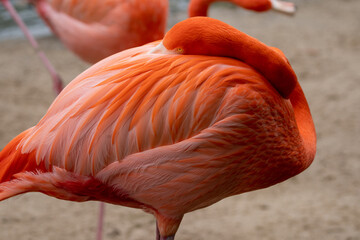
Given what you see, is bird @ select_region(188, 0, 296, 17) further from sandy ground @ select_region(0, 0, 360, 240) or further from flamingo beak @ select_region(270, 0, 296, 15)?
sandy ground @ select_region(0, 0, 360, 240)

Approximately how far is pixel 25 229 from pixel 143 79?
5.75ft

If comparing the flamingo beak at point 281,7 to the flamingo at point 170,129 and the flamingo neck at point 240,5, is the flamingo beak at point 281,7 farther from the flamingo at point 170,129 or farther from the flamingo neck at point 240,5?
the flamingo at point 170,129

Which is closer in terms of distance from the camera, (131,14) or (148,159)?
(148,159)

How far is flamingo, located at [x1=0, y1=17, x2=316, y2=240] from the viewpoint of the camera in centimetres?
183

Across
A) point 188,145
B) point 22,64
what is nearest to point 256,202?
point 188,145

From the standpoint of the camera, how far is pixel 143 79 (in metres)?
1.90

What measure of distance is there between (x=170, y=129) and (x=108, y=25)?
180cm

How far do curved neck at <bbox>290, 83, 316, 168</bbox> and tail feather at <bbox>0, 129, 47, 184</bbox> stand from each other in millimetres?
1077

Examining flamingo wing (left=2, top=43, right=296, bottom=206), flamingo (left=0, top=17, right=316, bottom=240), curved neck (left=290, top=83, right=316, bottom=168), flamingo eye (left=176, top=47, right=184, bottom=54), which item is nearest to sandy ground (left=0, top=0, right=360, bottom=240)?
curved neck (left=290, top=83, right=316, bottom=168)

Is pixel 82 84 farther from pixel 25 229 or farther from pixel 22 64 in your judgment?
pixel 22 64

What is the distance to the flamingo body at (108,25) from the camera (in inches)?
Answer: 132

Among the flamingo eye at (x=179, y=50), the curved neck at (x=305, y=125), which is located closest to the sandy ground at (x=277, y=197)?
the curved neck at (x=305, y=125)

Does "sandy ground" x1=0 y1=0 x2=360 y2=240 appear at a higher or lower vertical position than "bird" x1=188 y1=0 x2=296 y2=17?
lower

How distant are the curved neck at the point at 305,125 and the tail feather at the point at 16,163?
42.4 inches
